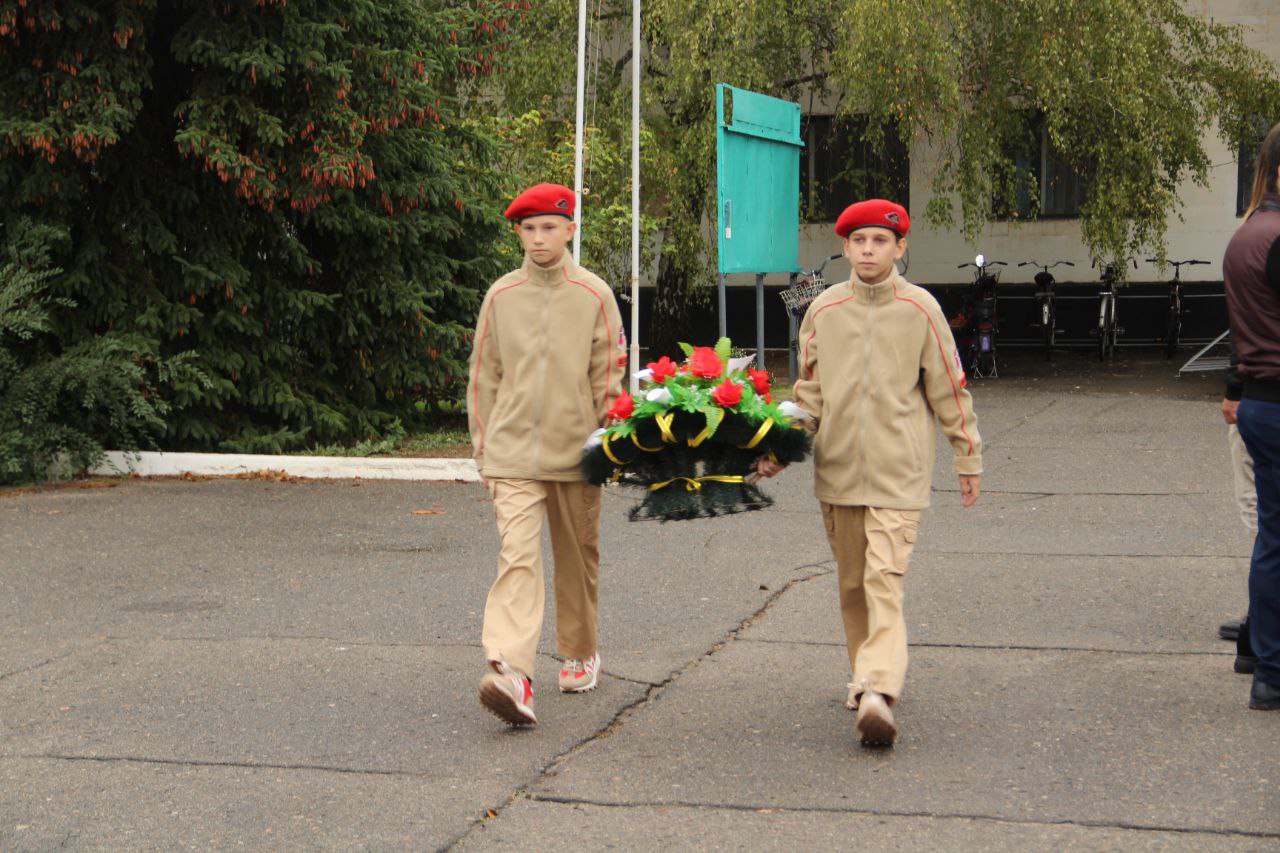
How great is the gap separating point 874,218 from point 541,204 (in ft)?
3.75

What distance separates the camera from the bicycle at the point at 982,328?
1966cm

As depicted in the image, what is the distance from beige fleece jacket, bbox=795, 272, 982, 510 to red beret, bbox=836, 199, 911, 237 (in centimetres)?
18

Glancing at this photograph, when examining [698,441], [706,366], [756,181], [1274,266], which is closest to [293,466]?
[756,181]

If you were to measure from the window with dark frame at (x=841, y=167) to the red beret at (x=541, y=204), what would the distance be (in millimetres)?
17177

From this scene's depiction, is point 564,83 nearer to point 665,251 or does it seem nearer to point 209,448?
point 665,251

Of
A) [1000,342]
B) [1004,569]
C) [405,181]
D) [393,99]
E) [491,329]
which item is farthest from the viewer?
[1000,342]

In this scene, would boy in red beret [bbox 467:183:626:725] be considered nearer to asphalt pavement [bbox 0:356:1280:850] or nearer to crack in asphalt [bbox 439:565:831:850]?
crack in asphalt [bbox 439:565:831:850]

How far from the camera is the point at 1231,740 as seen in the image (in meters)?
5.36

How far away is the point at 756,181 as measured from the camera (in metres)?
16.9

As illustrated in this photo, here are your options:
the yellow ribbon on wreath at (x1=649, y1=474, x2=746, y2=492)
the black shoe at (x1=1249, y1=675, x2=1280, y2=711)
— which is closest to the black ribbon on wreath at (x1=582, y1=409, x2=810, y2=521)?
the yellow ribbon on wreath at (x1=649, y1=474, x2=746, y2=492)

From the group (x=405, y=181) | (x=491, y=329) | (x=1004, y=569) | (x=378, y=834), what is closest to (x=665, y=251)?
(x=405, y=181)

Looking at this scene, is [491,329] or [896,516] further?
[491,329]

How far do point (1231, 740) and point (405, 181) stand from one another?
369 inches

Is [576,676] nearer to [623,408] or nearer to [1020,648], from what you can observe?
[623,408]
